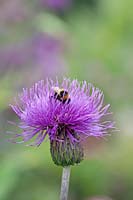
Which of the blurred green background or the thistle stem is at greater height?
the blurred green background

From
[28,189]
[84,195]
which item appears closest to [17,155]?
[28,189]

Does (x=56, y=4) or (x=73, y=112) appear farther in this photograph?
(x=56, y=4)

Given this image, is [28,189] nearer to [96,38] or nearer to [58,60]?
[58,60]

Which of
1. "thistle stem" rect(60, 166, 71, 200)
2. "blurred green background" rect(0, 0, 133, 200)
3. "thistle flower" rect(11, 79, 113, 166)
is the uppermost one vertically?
"blurred green background" rect(0, 0, 133, 200)

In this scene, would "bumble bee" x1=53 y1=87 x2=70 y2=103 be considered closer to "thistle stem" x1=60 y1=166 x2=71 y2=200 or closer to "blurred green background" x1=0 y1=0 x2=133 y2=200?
"thistle stem" x1=60 y1=166 x2=71 y2=200

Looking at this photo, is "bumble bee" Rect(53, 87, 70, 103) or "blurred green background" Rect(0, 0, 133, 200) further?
"blurred green background" Rect(0, 0, 133, 200)

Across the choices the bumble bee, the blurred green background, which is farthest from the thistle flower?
the blurred green background
